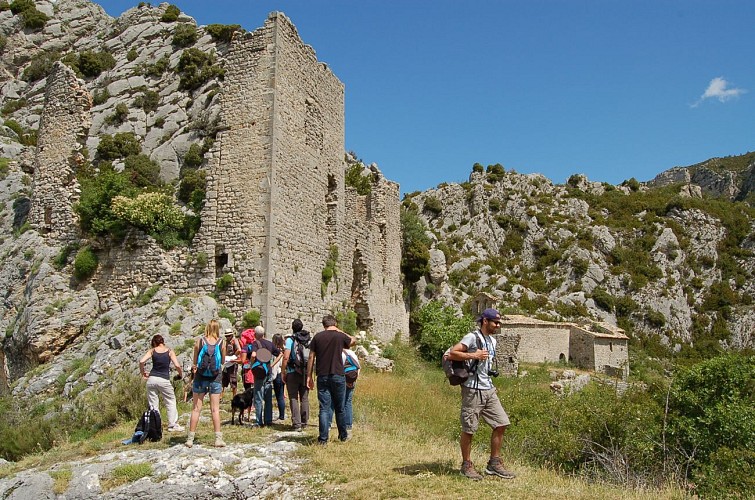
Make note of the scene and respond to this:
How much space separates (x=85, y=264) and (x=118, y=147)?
4254 millimetres

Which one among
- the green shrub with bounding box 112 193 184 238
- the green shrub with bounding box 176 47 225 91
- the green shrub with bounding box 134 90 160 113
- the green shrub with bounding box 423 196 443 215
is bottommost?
the green shrub with bounding box 112 193 184 238

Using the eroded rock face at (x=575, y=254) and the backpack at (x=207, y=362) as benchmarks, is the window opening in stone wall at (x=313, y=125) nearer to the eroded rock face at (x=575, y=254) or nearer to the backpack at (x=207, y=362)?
the backpack at (x=207, y=362)

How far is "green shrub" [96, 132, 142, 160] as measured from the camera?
1955cm

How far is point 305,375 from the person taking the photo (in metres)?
9.99

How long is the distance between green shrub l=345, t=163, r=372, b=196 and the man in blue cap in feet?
69.7

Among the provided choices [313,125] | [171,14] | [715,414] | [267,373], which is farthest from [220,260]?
[715,414]

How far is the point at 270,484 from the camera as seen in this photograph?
7.48 meters

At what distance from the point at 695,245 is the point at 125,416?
59.3 m

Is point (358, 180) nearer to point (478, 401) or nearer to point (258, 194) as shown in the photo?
point (258, 194)

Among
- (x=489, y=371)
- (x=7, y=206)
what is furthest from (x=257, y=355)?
(x=7, y=206)

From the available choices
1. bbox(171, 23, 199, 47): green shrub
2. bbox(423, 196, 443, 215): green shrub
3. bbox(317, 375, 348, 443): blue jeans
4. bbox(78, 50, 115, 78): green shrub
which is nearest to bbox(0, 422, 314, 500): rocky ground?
bbox(317, 375, 348, 443): blue jeans

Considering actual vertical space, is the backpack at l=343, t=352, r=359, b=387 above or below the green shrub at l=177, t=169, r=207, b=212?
below

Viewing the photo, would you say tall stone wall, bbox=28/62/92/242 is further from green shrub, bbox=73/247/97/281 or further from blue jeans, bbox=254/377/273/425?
blue jeans, bbox=254/377/273/425

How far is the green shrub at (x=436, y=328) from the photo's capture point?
2753 centimetres
